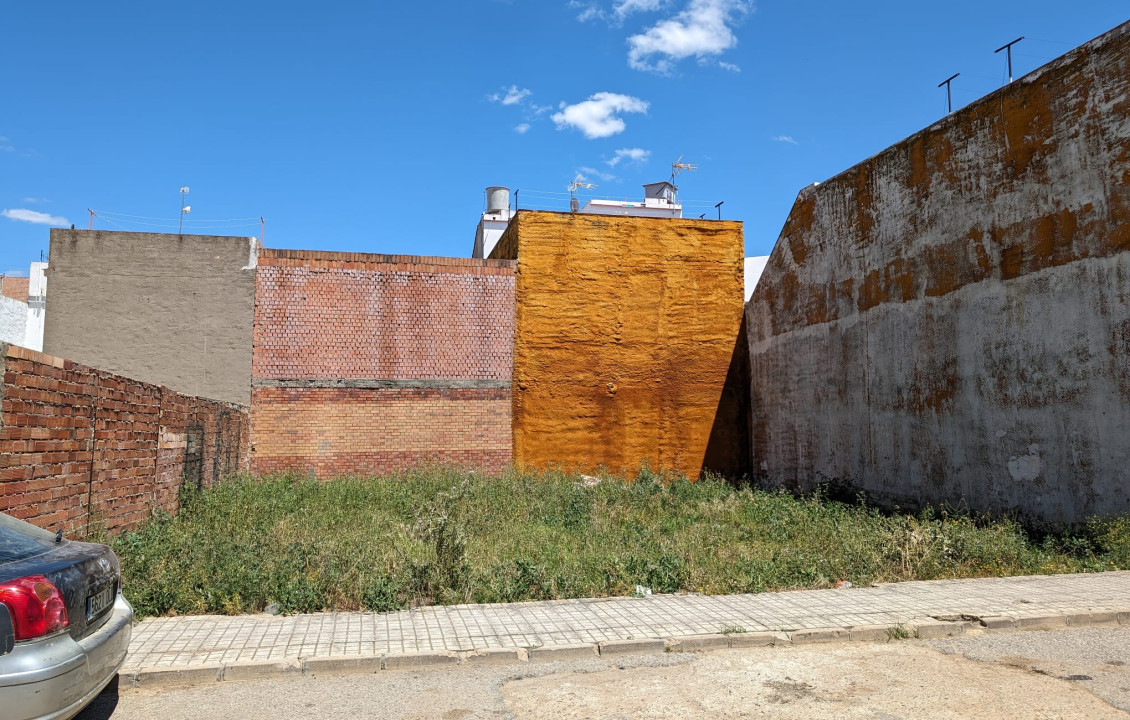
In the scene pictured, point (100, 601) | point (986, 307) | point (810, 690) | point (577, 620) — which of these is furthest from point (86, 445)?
point (986, 307)

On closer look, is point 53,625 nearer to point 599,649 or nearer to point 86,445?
point 599,649

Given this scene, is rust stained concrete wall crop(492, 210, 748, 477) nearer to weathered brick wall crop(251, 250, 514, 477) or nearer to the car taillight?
weathered brick wall crop(251, 250, 514, 477)

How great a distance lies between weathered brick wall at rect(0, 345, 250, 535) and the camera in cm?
642

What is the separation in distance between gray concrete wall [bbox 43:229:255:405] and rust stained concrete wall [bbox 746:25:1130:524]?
12628 millimetres

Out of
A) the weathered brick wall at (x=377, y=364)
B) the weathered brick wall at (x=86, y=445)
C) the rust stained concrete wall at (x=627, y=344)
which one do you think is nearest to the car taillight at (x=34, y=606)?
the weathered brick wall at (x=86, y=445)

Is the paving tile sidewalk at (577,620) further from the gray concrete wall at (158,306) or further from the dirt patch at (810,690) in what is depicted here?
the gray concrete wall at (158,306)

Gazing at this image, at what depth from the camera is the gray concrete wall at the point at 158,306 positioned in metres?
16.7

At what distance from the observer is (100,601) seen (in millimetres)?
4215

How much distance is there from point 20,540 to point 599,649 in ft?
12.8

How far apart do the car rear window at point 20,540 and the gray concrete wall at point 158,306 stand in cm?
1288

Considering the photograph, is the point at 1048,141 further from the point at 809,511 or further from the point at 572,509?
the point at 572,509

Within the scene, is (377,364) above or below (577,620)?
above

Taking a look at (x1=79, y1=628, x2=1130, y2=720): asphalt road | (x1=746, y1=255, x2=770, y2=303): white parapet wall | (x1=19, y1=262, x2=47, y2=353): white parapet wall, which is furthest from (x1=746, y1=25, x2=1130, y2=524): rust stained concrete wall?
(x1=19, y1=262, x2=47, y2=353): white parapet wall

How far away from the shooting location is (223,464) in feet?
45.5
